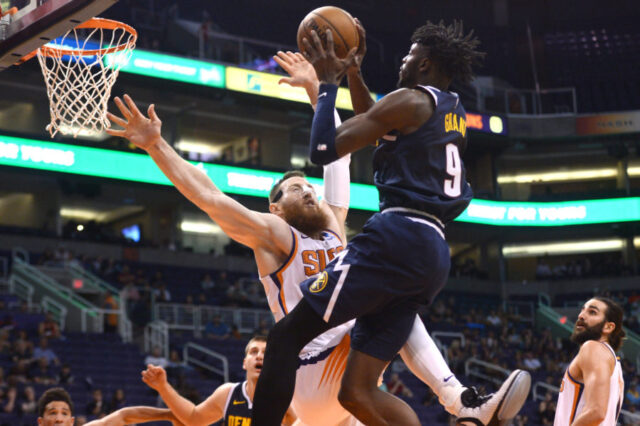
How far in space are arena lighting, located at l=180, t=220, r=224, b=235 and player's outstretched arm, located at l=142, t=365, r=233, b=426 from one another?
2252 cm

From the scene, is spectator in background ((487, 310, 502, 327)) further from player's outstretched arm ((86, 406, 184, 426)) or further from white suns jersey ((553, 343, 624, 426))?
player's outstretched arm ((86, 406, 184, 426))

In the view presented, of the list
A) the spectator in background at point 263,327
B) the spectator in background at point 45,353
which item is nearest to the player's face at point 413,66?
the spectator in background at point 45,353

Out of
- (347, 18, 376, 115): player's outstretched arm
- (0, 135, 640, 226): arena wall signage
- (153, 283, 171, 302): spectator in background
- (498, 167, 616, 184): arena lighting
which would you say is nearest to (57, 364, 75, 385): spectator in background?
(0, 135, 640, 226): arena wall signage

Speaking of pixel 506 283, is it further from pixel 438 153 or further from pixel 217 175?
pixel 438 153

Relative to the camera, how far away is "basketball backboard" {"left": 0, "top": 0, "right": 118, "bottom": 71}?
16.5 ft

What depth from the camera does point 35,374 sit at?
13922 mm

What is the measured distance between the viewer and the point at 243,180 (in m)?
24.3

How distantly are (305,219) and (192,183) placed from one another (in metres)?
0.73

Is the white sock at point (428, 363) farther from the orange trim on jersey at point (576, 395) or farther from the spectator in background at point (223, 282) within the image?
the spectator in background at point (223, 282)

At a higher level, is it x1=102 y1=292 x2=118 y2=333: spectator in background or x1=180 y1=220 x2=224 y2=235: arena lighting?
x1=180 y1=220 x2=224 y2=235: arena lighting

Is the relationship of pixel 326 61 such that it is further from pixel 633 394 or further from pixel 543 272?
pixel 543 272

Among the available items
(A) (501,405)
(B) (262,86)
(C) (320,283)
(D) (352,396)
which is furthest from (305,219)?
(B) (262,86)

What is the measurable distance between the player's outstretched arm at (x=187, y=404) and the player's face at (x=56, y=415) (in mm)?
540

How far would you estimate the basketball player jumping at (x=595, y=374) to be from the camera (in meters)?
5.27
